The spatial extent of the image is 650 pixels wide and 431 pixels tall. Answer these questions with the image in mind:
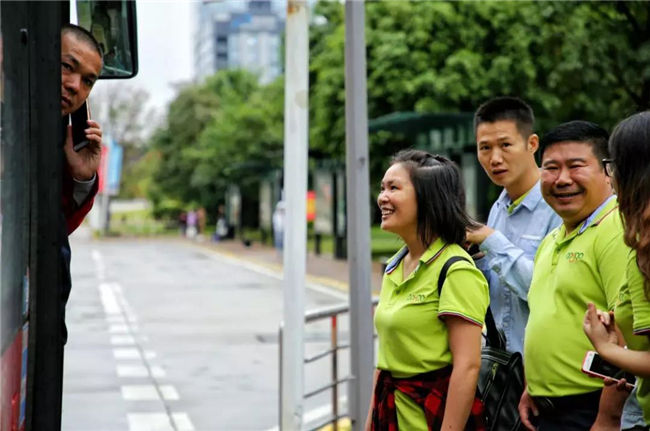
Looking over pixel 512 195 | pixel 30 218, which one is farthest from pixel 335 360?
pixel 30 218

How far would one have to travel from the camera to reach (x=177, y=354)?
42.0ft

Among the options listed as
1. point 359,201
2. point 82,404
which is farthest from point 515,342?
point 82,404

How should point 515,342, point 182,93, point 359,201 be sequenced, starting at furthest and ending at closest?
1. point 182,93
2. point 359,201
3. point 515,342

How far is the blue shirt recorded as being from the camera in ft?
11.5

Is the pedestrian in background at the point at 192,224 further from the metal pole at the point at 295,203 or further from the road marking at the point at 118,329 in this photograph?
the metal pole at the point at 295,203

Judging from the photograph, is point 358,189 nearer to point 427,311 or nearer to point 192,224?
point 427,311

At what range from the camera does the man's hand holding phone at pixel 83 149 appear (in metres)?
2.69

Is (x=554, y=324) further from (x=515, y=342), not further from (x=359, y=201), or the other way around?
(x=359, y=201)

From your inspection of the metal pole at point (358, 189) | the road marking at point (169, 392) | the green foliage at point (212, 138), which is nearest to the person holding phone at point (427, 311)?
the metal pole at point (358, 189)

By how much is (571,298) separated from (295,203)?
3774 mm

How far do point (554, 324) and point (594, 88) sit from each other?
1442 centimetres

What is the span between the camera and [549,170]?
327 cm

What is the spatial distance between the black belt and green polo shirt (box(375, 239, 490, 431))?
291 millimetres

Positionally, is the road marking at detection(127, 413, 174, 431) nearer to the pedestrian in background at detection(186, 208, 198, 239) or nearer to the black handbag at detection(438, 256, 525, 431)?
the black handbag at detection(438, 256, 525, 431)
